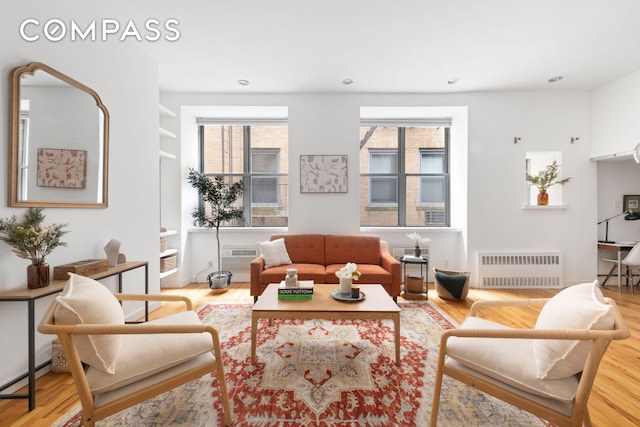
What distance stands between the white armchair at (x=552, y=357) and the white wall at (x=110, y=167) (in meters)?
2.74

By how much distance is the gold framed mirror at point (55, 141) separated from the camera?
179 cm

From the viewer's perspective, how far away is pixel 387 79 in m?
3.74

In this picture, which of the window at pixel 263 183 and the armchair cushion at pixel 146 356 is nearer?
the armchair cushion at pixel 146 356

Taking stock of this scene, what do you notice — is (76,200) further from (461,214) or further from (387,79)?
(461,214)

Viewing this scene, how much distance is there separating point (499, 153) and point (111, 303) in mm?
5014

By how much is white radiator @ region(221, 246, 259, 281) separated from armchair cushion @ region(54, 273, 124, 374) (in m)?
3.05

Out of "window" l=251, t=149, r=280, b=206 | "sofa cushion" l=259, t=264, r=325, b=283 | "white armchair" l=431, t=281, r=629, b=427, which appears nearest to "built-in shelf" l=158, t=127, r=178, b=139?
"window" l=251, t=149, r=280, b=206

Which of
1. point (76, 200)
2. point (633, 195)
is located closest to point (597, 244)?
point (633, 195)

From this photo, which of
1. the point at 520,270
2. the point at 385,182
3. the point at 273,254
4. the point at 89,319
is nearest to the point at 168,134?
the point at 273,254

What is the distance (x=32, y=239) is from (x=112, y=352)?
113 centimetres

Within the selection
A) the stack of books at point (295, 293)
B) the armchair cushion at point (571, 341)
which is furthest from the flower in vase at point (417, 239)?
the armchair cushion at point (571, 341)

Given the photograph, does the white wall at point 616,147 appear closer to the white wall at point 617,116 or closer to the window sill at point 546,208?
the white wall at point 617,116

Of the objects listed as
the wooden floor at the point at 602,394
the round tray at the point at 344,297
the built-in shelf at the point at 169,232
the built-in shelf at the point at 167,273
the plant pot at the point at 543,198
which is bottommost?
the wooden floor at the point at 602,394

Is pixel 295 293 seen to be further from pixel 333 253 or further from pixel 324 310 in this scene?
pixel 333 253
